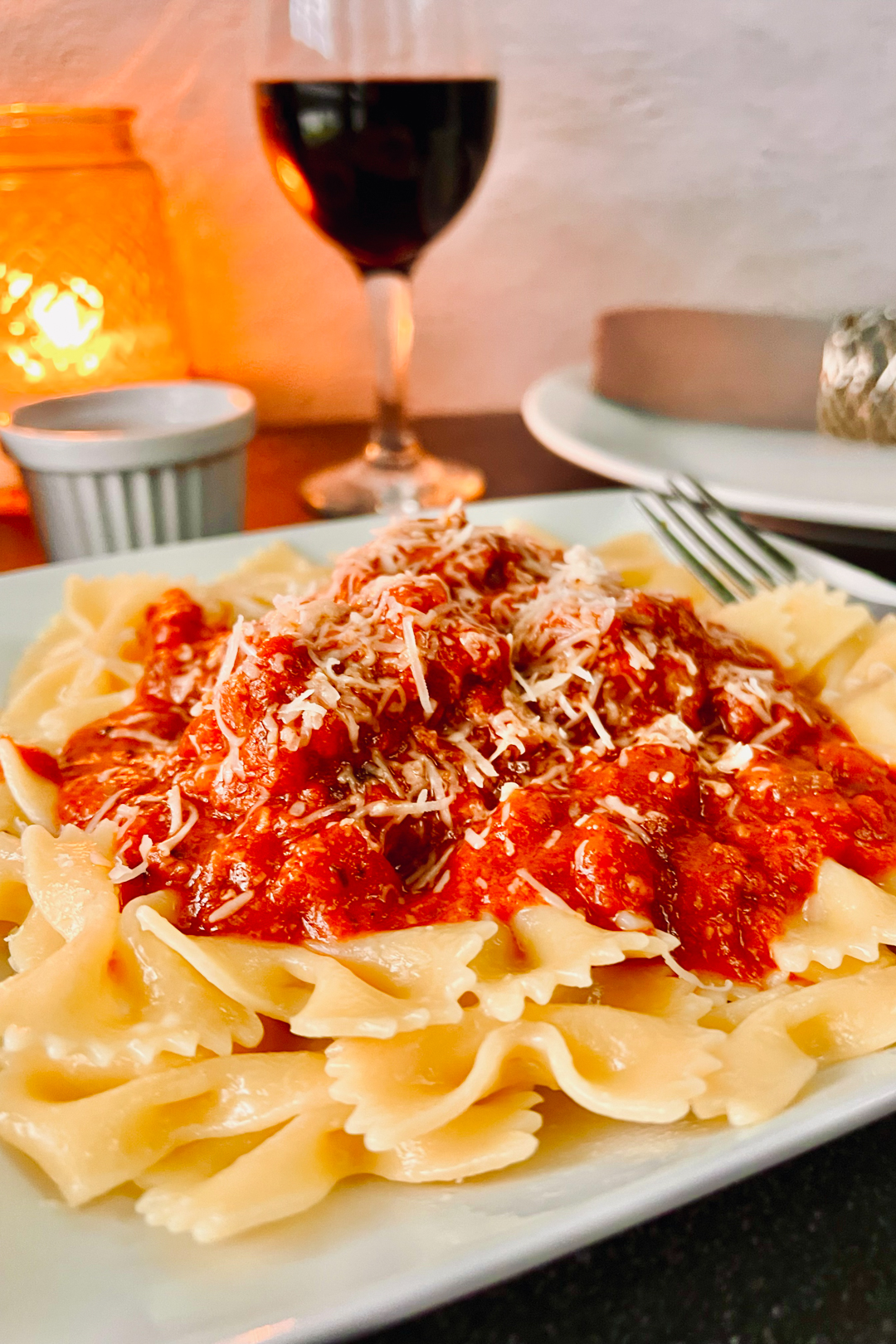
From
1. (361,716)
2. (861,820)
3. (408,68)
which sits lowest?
(861,820)

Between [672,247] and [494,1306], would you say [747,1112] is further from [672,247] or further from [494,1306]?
[672,247]

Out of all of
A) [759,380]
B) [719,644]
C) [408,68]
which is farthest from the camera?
[759,380]

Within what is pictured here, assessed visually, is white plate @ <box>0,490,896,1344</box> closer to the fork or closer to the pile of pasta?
the pile of pasta

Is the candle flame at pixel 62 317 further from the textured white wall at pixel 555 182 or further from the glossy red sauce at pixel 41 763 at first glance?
the glossy red sauce at pixel 41 763

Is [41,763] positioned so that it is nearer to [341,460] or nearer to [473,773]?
[473,773]

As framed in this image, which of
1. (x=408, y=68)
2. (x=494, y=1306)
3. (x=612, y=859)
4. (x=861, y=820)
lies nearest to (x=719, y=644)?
(x=861, y=820)

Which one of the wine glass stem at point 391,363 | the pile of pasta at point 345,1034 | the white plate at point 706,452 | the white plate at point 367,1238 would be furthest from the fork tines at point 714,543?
the white plate at point 367,1238
